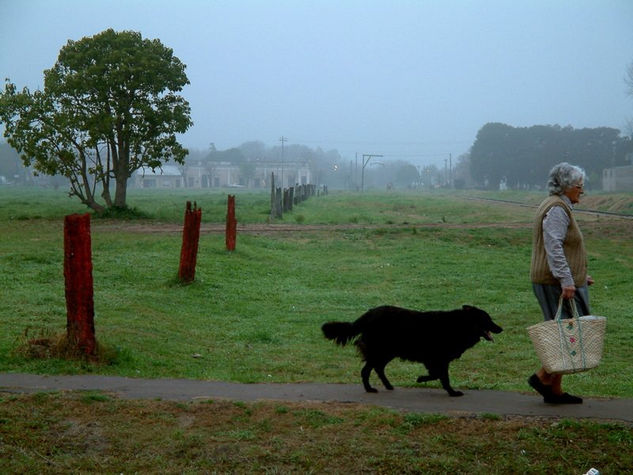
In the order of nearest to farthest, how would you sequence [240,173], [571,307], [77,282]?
[571,307] → [77,282] → [240,173]

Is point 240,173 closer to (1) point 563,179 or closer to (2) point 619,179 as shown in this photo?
(2) point 619,179

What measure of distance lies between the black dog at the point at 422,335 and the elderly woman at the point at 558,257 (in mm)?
827

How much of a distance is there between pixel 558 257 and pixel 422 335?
159 centimetres

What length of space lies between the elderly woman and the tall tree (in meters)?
30.5

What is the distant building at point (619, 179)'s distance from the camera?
260 ft

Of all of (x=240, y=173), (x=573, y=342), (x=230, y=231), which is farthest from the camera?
(x=240, y=173)

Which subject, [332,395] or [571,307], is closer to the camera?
[571,307]

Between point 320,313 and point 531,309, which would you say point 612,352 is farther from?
point 320,313

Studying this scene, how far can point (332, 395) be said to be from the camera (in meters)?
7.32

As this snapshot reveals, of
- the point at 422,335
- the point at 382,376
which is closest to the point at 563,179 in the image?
the point at 422,335

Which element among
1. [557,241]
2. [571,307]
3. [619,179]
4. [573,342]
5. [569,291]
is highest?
[619,179]

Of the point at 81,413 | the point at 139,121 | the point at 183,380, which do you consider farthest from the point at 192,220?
the point at 139,121

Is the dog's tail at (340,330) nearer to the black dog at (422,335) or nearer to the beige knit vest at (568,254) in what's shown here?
the black dog at (422,335)

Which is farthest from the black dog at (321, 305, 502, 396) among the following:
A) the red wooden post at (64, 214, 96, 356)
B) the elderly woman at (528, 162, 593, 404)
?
the red wooden post at (64, 214, 96, 356)
